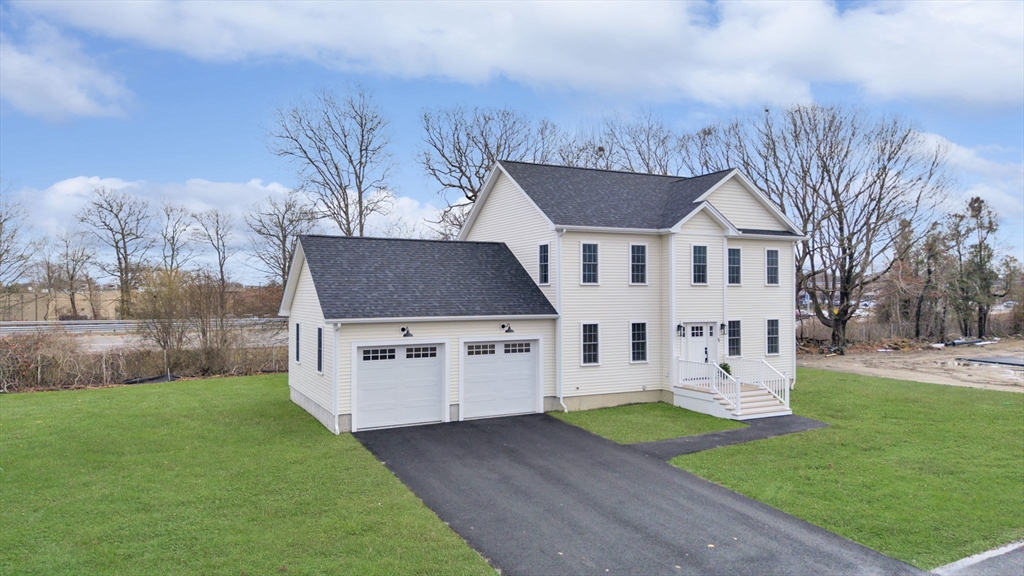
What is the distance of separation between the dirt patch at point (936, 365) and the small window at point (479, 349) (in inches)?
678

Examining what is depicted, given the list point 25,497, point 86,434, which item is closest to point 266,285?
point 86,434

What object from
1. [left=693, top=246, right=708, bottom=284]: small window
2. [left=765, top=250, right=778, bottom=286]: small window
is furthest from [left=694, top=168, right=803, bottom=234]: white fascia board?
[left=693, top=246, right=708, bottom=284]: small window

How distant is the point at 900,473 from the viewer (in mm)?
11508

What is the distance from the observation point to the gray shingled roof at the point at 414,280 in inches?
599

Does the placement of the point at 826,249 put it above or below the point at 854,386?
above

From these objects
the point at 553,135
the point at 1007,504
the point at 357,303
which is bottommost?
the point at 1007,504

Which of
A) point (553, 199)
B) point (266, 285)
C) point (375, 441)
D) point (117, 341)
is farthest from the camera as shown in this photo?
point (266, 285)

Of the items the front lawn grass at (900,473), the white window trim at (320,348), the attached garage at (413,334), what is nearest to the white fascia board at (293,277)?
the attached garage at (413,334)

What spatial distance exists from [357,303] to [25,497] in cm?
718

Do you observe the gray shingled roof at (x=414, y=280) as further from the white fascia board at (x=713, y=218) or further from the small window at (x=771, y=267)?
the small window at (x=771, y=267)

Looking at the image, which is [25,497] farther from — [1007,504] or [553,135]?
[553,135]

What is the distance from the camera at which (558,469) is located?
1198cm

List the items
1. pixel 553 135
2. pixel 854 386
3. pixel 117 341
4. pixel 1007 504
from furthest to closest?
pixel 553 135 → pixel 117 341 → pixel 854 386 → pixel 1007 504

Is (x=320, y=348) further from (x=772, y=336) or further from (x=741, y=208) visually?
(x=772, y=336)
